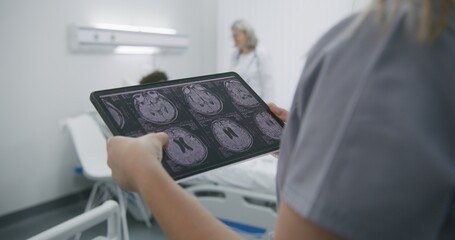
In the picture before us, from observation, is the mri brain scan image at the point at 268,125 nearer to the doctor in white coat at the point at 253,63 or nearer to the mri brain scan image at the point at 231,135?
the mri brain scan image at the point at 231,135

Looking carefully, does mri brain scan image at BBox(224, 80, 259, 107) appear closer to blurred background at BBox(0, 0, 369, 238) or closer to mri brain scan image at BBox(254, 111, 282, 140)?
mri brain scan image at BBox(254, 111, 282, 140)

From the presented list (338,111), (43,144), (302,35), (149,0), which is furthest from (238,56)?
(338,111)

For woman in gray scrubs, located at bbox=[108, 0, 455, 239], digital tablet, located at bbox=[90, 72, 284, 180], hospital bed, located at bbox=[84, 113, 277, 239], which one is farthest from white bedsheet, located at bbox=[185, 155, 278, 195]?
woman in gray scrubs, located at bbox=[108, 0, 455, 239]

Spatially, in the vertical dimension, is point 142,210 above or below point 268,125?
below

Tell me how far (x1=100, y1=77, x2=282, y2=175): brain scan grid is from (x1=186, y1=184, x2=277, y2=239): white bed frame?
128 cm

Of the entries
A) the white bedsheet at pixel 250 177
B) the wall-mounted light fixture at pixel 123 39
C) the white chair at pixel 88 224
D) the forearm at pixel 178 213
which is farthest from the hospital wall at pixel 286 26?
the forearm at pixel 178 213

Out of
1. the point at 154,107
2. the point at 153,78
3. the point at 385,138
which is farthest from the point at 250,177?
the point at 385,138

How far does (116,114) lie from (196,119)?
0.16 meters

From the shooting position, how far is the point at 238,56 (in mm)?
3568

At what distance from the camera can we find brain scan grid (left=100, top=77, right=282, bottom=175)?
0.71m

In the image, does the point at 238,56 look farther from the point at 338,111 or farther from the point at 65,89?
the point at 338,111

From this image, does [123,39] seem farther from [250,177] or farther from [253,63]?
[250,177]

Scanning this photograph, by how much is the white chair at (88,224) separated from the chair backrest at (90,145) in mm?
1140

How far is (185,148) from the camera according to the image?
708 millimetres
